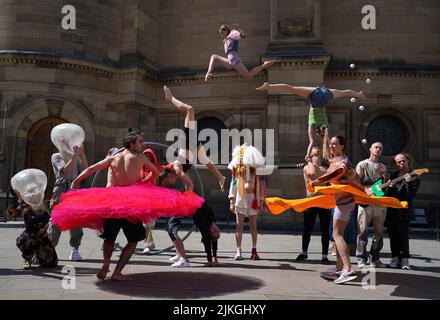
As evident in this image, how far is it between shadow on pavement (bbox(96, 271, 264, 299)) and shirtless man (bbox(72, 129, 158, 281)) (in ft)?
1.03

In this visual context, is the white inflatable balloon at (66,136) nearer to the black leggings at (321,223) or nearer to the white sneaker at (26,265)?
the white sneaker at (26,265)

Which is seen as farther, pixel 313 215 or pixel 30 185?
pixel 313 215

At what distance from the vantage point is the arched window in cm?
1667

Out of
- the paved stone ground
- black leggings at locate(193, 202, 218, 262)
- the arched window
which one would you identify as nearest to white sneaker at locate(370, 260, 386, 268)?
the paved stone ground

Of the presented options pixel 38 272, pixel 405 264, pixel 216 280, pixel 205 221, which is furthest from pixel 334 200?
pixel 38 272

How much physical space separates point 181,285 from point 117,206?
4.65ft

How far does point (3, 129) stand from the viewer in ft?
50.8

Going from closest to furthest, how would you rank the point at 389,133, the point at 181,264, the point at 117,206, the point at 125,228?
1. the point at 117,206
2. the point at 125,228
3. the point at 181,264
4. the point at 389,133

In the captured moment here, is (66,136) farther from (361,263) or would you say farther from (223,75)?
(223,75)

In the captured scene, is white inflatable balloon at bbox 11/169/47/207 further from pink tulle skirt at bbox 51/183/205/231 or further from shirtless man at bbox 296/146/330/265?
shirtless man at bbox 296/146/330/265

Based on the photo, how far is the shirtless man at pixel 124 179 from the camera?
559cm

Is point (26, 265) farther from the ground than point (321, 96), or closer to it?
closer to it

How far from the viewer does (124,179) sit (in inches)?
229

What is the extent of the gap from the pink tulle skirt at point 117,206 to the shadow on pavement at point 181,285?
87cm
